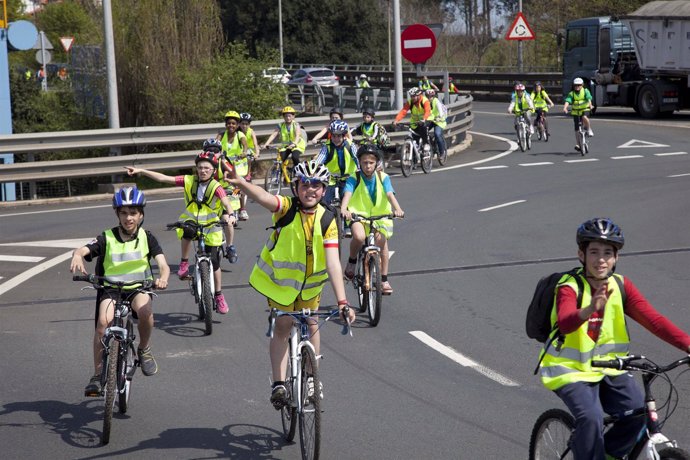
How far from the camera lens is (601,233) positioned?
5.21 metres

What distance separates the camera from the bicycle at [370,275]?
10.8 m

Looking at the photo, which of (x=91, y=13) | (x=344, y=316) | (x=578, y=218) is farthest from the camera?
(x=91, y=13)

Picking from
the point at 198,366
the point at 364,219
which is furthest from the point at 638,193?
the point at 198,366

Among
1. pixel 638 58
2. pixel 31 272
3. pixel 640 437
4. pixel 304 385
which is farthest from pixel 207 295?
pixel 638 58

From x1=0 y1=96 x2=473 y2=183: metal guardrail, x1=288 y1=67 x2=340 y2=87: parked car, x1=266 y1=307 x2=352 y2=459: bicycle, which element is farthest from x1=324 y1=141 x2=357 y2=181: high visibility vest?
x1=288 y1=67 x2=340 y2=87: parked car

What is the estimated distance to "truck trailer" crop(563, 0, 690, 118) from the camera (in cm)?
3588

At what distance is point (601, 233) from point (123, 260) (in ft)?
12.6

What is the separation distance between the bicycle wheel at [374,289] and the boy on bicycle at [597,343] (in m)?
5.26

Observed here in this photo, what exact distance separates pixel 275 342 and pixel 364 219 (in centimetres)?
436

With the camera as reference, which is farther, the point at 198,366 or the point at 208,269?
the point at 208,269

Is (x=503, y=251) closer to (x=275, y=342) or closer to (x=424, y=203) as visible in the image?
(x=424, y=203)

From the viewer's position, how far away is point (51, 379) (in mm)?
8867

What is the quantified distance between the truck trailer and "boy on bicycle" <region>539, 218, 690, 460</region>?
3194 centimetres

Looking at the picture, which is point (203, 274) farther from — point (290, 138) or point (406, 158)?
point (406, 158)
